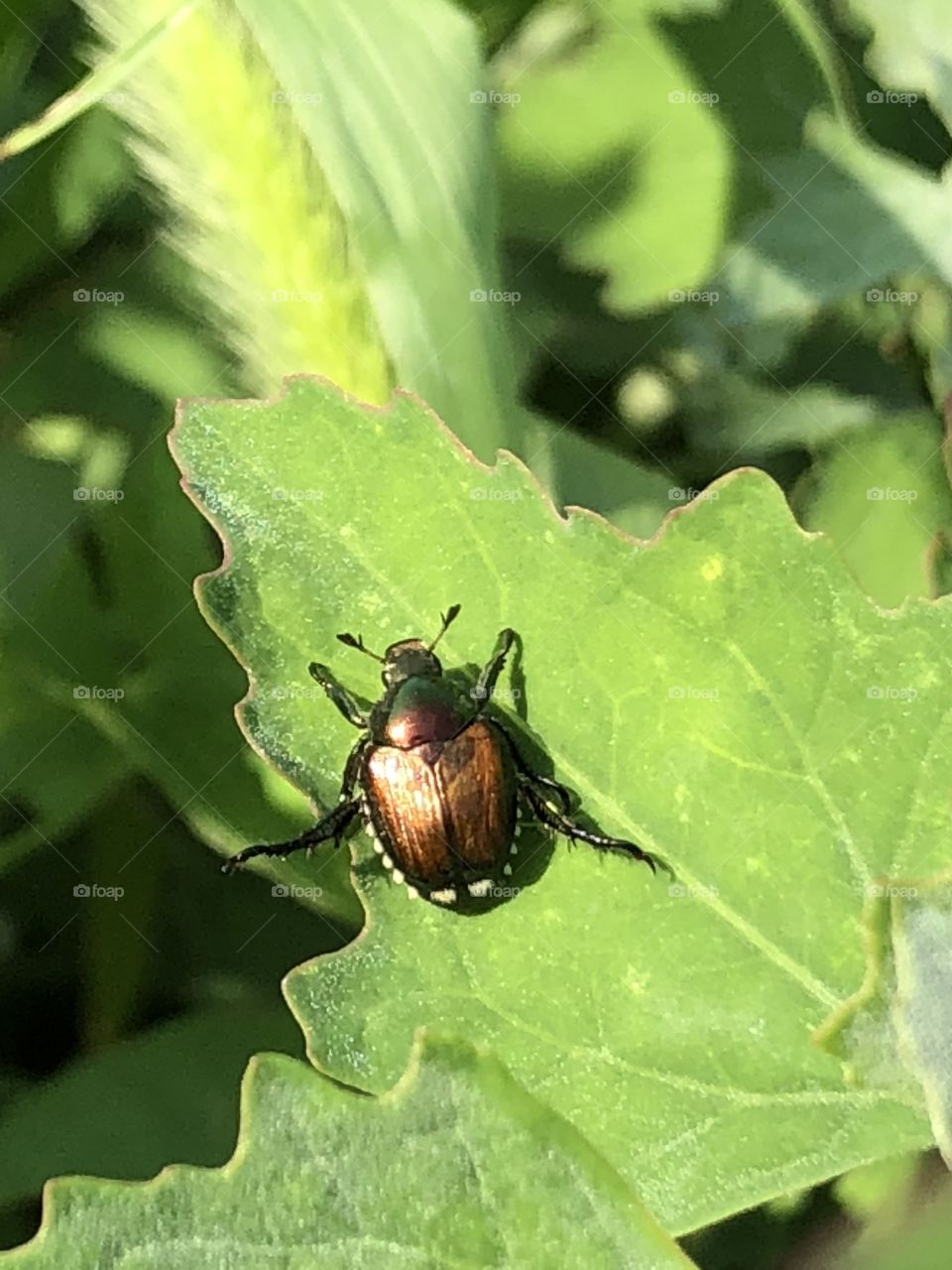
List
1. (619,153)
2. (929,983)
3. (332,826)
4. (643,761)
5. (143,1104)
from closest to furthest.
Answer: (929,983)
(643,761)
(332,826)
(143,1104)
(619,153)

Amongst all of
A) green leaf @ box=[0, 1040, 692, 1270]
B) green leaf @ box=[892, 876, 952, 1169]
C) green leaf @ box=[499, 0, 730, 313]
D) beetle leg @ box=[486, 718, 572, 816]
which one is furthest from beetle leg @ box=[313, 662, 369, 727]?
green leaf @ box=[499, 0, 730, 313]

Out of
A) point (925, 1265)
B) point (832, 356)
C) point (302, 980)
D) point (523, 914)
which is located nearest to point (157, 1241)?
point (302, 980)

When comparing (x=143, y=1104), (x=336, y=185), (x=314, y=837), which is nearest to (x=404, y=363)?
(x=336, y=185)

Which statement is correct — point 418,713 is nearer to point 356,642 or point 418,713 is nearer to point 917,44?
point 356,642

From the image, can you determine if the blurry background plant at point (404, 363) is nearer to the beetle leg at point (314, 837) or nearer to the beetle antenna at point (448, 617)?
the beetle leg at point (314, 837)

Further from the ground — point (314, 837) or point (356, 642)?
point (356, 642)

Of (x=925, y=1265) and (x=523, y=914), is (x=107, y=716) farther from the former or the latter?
(x=925, y=1265)

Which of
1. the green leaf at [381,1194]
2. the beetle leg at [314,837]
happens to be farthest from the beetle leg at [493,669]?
the green leaf at [381,1194]
